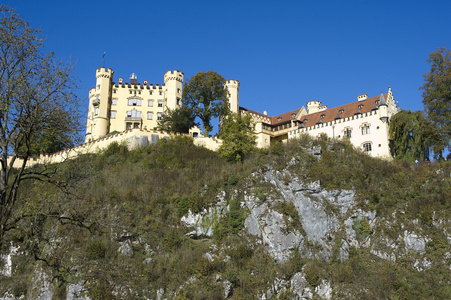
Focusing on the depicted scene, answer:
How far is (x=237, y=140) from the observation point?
147ft

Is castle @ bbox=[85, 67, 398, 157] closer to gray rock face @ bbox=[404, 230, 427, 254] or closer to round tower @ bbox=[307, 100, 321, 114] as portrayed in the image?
round tower @ bbox=[307, 100, 321, 114]

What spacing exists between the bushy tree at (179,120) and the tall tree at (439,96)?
27.5 meters

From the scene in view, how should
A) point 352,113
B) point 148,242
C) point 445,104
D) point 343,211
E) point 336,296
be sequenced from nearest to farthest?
point 336,296 < point 148,242 < point 343,211 < point 445,104 < point 352,113

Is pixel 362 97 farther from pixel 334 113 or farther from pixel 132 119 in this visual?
pixel 132 119

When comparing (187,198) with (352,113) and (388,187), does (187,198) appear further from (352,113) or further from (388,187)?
(352,113)

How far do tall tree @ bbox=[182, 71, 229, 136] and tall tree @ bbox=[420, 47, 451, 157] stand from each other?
2495 cm

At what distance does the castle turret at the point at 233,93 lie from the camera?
198ft

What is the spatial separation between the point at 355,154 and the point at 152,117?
100ft

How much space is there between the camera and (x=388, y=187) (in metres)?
37.9

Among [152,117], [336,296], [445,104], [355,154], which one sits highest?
[152,117]

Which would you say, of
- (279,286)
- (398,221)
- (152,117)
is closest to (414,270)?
(398,221)

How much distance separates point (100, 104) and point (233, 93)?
18783mm

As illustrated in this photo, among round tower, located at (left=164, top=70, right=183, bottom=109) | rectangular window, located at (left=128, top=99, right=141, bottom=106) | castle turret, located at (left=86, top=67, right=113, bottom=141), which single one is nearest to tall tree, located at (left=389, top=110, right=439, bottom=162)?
round tower, located at (left=164, top=70, right=183, bottom=109)

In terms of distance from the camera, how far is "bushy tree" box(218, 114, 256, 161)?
145ft
